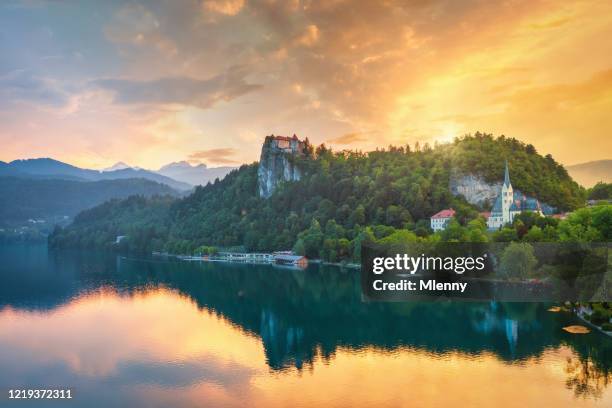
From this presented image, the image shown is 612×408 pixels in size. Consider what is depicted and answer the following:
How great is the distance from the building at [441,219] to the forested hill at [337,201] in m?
1.32

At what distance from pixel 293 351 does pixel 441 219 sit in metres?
48.4

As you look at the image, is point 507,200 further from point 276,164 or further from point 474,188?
point 276,164

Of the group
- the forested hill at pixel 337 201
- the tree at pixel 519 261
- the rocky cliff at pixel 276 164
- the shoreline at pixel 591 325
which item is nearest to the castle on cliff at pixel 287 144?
the rocky cliff at pixel 276 164

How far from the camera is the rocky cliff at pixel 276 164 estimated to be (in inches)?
4769

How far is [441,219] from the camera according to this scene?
75.2 metres

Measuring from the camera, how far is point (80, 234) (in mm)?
137375

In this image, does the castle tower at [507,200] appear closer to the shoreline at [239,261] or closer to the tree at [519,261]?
the shoreline at [239,261]

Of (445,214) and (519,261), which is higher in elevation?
(445,214)

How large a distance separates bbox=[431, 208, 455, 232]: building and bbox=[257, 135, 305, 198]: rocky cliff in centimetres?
4892

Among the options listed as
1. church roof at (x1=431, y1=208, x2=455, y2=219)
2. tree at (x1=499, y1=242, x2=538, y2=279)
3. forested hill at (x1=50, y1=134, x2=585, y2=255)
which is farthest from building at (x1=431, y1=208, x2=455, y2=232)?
tree at (x1=499, y1=242, x2=538, y2=279)

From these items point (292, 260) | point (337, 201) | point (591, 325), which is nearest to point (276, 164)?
point (337, 201)

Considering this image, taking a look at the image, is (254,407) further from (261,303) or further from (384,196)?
(384,196)

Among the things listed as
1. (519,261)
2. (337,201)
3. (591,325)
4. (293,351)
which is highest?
(337,201)

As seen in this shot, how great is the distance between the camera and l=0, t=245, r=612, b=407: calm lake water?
2444 cm
